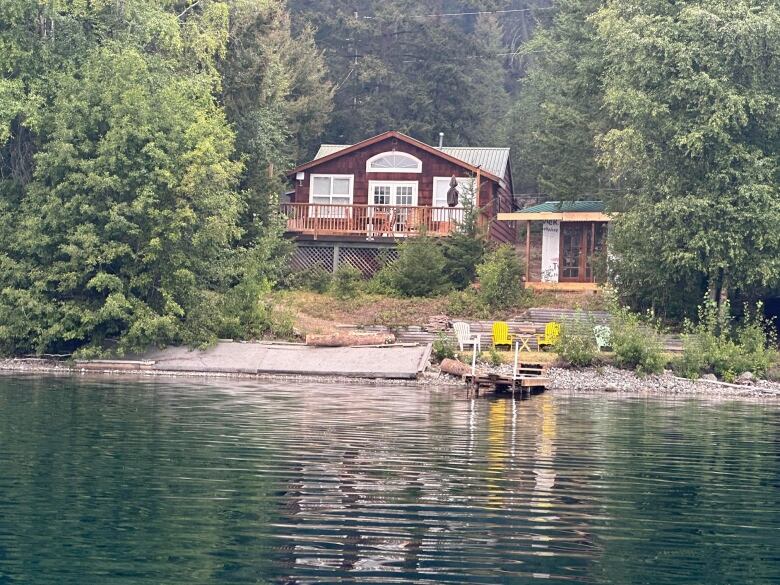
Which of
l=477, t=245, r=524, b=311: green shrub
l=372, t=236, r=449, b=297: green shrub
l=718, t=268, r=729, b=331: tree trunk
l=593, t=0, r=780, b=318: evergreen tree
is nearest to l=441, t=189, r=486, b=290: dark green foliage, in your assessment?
→ l=372, t=236, r=449, b=297: green shrub

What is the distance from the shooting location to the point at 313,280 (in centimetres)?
4391

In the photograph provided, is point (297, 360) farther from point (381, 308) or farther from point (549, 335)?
point (549, 335)

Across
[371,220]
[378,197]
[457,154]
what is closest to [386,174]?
[378,197]

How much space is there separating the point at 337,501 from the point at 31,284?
23660 millimetres

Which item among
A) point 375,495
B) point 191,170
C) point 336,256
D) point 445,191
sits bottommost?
point 375,495

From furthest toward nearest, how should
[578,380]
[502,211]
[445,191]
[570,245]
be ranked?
[502,211], [445,191], [570,245], [578,380]

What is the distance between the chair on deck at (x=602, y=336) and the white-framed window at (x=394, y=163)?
14.9 meters

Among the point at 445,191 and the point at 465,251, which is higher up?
the point at 445,191

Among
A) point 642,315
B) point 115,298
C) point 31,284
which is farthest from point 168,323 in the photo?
point 642,315

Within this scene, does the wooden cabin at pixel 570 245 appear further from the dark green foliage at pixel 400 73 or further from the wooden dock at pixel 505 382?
the dark green foliage at pixel 400 73

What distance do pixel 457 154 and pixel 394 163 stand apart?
5013mm

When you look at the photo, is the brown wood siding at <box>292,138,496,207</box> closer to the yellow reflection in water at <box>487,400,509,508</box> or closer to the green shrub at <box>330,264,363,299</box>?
the green shrub at <box>330,264,363,299</box>

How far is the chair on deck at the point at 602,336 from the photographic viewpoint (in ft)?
115

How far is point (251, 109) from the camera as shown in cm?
4297
